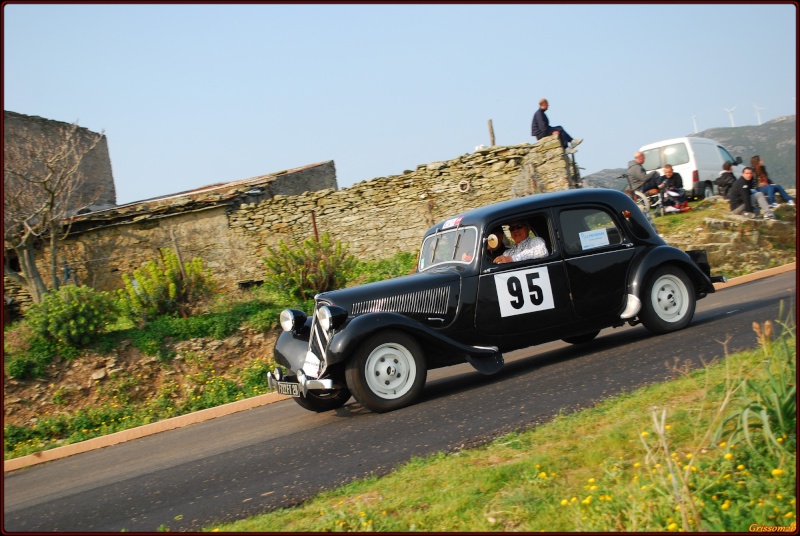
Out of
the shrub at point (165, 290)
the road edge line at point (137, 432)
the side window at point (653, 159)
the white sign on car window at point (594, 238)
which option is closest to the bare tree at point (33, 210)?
the shrub at point (165, 290)

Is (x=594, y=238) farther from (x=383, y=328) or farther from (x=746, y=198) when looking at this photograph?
(x=746, y=198)

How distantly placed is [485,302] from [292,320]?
214 cm

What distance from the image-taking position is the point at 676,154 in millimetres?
20688

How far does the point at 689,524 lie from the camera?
11.7ft

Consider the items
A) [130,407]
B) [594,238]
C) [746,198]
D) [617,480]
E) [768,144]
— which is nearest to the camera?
[617,480]

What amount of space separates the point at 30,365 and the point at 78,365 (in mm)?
690

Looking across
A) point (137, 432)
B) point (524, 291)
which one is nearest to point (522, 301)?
point (524, 291)

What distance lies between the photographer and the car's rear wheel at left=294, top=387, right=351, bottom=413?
8.04m

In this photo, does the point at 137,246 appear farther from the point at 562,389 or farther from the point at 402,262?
the point at 562,389

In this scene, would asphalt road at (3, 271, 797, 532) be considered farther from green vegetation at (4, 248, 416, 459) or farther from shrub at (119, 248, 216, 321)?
shrub at (119, 248, 216, 321)

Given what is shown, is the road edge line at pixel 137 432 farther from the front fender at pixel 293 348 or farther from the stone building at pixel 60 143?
the stone building at pixel 60 143

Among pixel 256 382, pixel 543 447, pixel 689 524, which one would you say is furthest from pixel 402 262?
pixel 689 524

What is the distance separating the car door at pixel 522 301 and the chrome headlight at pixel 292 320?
2000 millimetres

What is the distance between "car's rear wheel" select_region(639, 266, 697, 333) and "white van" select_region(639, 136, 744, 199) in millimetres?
12279
